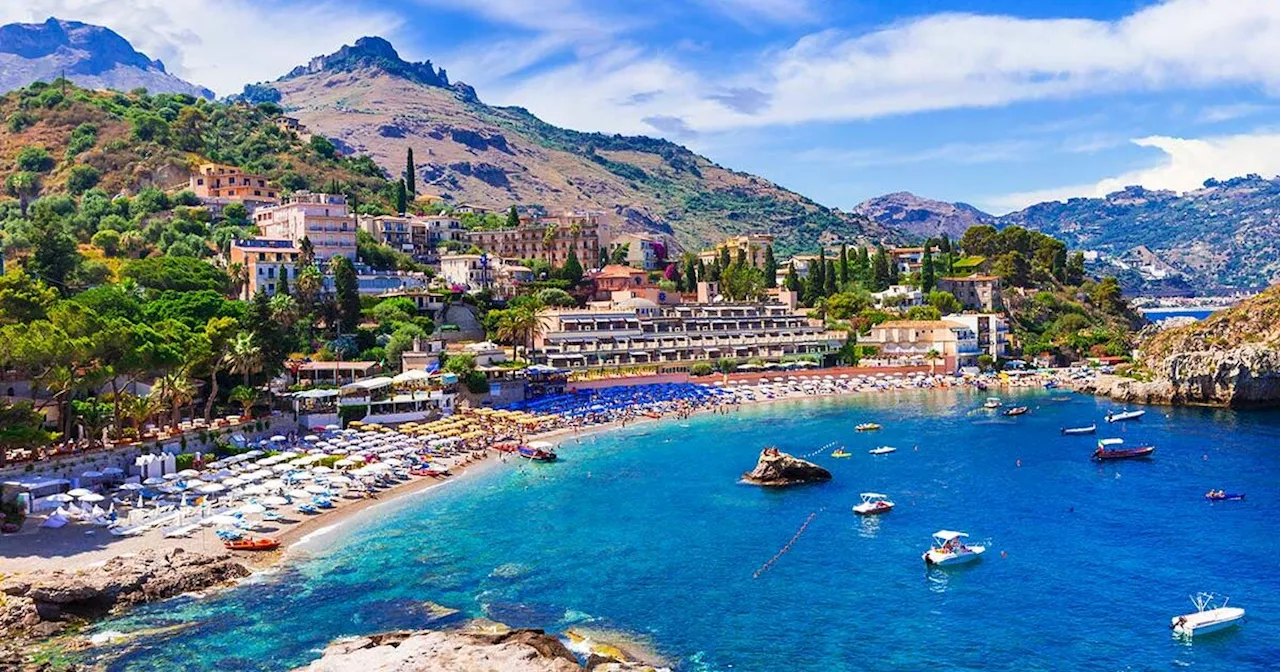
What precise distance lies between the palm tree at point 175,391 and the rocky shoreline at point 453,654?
32548 mm

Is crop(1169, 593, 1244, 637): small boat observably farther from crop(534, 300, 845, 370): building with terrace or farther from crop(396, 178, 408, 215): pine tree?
crop(396, 178, 408, 215): pine tree

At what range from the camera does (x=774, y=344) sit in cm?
10675

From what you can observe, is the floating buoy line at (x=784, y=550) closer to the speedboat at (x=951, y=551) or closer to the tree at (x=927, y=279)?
the speedboat at (x=951, y=551)

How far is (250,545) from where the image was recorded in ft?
129

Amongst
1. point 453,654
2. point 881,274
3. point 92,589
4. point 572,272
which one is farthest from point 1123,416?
point 92,589

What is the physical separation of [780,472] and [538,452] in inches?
615

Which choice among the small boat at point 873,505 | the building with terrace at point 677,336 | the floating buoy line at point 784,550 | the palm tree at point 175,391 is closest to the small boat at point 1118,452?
the small boat at point 873,505

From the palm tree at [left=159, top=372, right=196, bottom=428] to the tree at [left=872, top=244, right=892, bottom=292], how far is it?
312 feet

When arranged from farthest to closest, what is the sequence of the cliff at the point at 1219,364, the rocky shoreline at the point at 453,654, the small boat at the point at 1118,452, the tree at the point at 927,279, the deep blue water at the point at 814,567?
the tree at the point at 927,279 → the cliff at the point at 1219,364 → the small boat at the point at 1118,452 → the deep blue water at the point at 814,567 → the rocky shoreline at the point at 453,654

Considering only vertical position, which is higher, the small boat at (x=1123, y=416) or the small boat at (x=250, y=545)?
the small boat at (x=1123, y=416)

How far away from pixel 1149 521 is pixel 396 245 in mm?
93347

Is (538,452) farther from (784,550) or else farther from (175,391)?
(784,550)

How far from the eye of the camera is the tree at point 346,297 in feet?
273

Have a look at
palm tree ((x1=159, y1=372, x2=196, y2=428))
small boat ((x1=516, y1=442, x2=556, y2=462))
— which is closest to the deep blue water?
small boat ((x1=516, y1=442, x2=556, y2=462))
